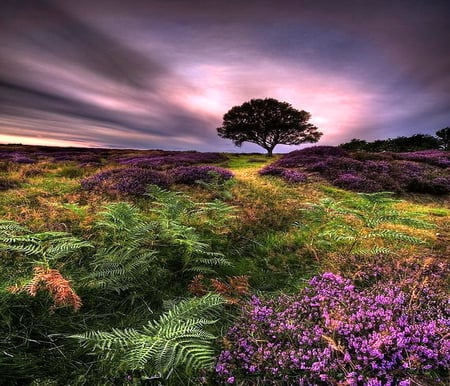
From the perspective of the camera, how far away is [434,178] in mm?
14953

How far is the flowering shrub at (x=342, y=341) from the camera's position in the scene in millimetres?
2484

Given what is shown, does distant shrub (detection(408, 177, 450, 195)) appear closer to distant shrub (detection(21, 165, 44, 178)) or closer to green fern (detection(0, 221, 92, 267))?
green fern (detection(0, 221, 92, 267))

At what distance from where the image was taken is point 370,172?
1594 centimetres

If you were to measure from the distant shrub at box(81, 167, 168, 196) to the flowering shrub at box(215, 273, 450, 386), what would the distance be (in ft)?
Answer: 21.7

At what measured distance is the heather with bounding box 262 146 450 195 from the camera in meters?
13.8

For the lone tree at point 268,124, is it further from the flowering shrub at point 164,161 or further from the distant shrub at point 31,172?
the distant shrub at point 31,172

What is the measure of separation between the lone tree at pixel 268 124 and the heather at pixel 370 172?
24841 millimetres

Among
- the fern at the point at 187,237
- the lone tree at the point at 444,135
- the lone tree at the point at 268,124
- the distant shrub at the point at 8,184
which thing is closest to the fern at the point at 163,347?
the fern at the point at 187,237

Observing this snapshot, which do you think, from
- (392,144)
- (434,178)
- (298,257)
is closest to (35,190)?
(298,257)

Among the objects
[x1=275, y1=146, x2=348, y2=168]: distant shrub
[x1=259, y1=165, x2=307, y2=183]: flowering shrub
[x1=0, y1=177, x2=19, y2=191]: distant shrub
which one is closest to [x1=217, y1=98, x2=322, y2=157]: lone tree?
[x1=275, y1=146, x2=348, y2=168]: distant shrub

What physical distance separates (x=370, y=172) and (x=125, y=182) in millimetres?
13008

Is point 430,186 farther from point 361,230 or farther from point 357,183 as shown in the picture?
point 361,230

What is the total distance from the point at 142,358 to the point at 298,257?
381 cm

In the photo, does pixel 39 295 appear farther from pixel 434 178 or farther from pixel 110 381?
pixel 434 178
